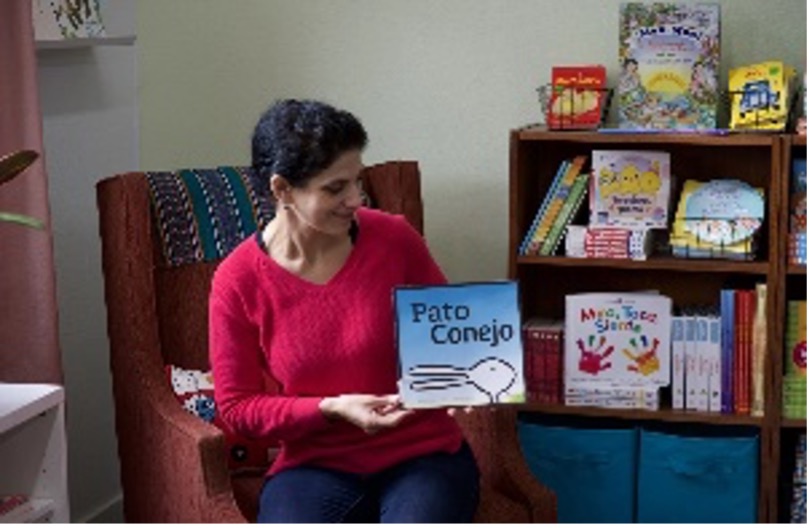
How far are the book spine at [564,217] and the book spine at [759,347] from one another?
45cm

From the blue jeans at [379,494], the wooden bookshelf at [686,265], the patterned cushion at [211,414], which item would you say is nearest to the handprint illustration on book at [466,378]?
the blue jeans at [379,494]

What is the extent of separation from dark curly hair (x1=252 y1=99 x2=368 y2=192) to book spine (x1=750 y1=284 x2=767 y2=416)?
119cm

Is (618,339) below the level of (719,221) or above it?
below

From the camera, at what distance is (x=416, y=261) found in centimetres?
254

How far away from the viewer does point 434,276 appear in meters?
2.57

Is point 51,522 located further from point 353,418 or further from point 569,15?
point 569,15

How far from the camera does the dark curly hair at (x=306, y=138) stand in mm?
2418

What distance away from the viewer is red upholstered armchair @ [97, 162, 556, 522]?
104 inches

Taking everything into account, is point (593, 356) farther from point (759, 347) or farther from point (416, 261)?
point (416, 261)

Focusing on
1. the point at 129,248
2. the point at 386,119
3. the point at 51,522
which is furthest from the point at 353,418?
the point at 386,119

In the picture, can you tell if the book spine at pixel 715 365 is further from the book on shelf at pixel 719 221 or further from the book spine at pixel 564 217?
the book spine at pixel 564 217

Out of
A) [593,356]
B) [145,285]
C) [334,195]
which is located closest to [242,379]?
[334,195]

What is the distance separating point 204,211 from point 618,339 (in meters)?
0.99

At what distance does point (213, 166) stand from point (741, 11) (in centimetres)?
139
